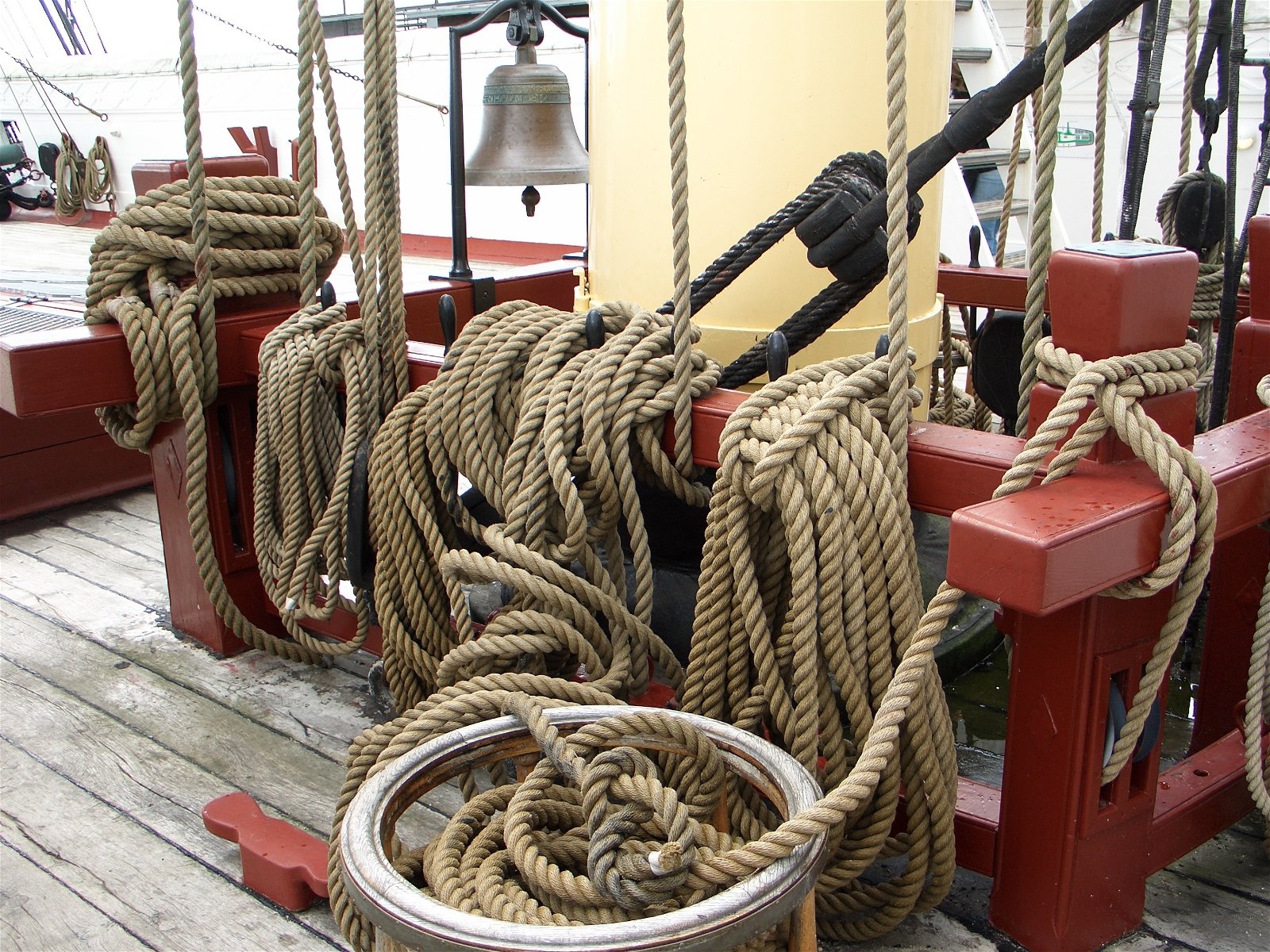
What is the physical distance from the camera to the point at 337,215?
11938 millimetres

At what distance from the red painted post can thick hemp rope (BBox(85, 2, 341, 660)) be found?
1197 mm

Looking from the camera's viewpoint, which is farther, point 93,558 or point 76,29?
point 76,29

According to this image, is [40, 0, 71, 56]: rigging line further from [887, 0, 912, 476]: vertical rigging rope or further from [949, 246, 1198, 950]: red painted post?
[949, 246, 1198, 950]: red painted post

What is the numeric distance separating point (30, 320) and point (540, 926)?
226 centimetres

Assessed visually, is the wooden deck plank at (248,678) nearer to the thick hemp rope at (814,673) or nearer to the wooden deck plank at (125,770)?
the wooden deck plank at (125,770)

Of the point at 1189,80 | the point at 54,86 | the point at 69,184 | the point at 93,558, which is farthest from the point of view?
the point at 54,86

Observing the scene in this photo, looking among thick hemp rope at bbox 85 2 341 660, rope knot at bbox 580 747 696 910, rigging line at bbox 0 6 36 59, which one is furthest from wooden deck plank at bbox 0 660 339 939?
rigging line at bbox 0 6 36 59

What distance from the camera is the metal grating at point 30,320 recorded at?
8.08ft

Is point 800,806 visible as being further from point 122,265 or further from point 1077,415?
point 122,265

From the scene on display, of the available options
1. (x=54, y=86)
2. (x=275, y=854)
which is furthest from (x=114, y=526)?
(x=54, y=86)

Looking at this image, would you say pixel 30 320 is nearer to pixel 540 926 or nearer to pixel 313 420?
pixel 313 420

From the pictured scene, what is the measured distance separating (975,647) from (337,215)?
10.7 meters

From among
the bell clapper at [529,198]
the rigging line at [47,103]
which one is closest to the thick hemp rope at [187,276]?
the bell clapper at [529,198]

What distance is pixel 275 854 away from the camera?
4.98 feet
